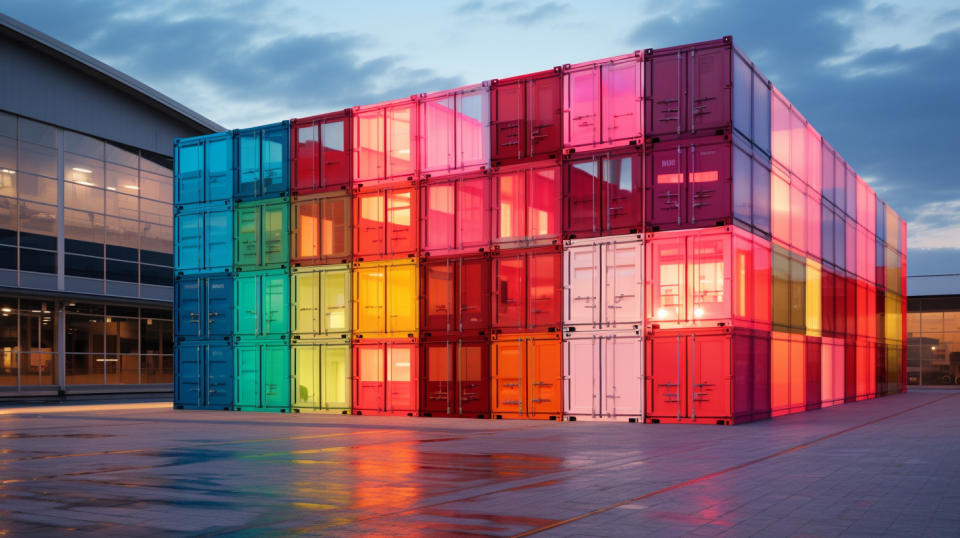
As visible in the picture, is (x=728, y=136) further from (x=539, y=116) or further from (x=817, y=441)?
(x=817, y=441)

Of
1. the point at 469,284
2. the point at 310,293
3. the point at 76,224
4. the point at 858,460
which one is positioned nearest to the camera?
the point at 858,460

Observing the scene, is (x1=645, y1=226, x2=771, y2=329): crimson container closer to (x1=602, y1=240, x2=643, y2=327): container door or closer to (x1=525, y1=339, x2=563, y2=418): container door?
(x1=602, y1=240, x2=643, y2=327): container door

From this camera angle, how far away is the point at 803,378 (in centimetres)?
3253

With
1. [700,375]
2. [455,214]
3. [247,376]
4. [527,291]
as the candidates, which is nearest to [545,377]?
[527,291]

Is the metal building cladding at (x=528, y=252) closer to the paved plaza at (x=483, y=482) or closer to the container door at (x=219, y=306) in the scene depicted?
the container door at (x=219, y=306)

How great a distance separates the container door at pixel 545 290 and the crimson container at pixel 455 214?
6.15ft

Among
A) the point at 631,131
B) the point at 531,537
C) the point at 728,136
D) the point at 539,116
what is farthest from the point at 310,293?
the point at 531,537

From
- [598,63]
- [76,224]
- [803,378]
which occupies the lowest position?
[803,378]

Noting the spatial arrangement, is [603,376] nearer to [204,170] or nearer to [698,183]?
[698,183]

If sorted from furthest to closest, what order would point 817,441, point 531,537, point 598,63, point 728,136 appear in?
point 598,63 < point 728,136 < point 817,441 < point 531,537

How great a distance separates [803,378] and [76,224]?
111ft

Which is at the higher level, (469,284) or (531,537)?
(469,284)

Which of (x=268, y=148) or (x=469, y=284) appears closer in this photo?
(x=469, y=284)

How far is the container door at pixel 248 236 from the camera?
1303 inches
